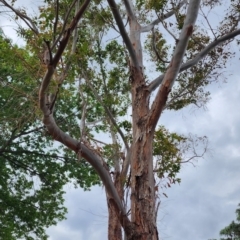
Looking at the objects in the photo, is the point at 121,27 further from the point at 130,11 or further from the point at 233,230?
the point at 233,230

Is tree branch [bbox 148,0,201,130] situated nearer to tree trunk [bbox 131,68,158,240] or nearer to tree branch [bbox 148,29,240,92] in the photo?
tree trunk [bbox 131,68,158,240]

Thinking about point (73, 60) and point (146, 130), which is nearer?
point (146, 130)

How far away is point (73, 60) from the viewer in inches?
231

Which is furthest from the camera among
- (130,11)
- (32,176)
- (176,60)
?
(32,176)

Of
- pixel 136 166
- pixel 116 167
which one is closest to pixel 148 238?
pixel 136 166

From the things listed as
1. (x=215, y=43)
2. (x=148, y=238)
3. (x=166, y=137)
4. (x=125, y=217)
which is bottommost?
(x=148, y=238)

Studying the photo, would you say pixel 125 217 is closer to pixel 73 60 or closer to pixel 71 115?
pixel 73 60

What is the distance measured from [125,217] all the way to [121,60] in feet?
13.1

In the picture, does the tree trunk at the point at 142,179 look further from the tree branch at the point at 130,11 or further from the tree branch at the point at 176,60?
the tree branch at the point at 130,11

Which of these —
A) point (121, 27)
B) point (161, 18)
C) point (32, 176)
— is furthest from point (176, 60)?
point (32, 176)

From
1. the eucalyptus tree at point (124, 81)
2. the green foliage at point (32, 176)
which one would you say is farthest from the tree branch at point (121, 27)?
the green foliage at point (32, 176)

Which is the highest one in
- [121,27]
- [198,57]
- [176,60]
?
[198,57]

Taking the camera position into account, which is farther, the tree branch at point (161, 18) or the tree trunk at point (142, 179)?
the tree branch at point (161, 18)

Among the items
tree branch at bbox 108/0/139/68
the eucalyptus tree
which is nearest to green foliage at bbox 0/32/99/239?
the eucalyptus tree
